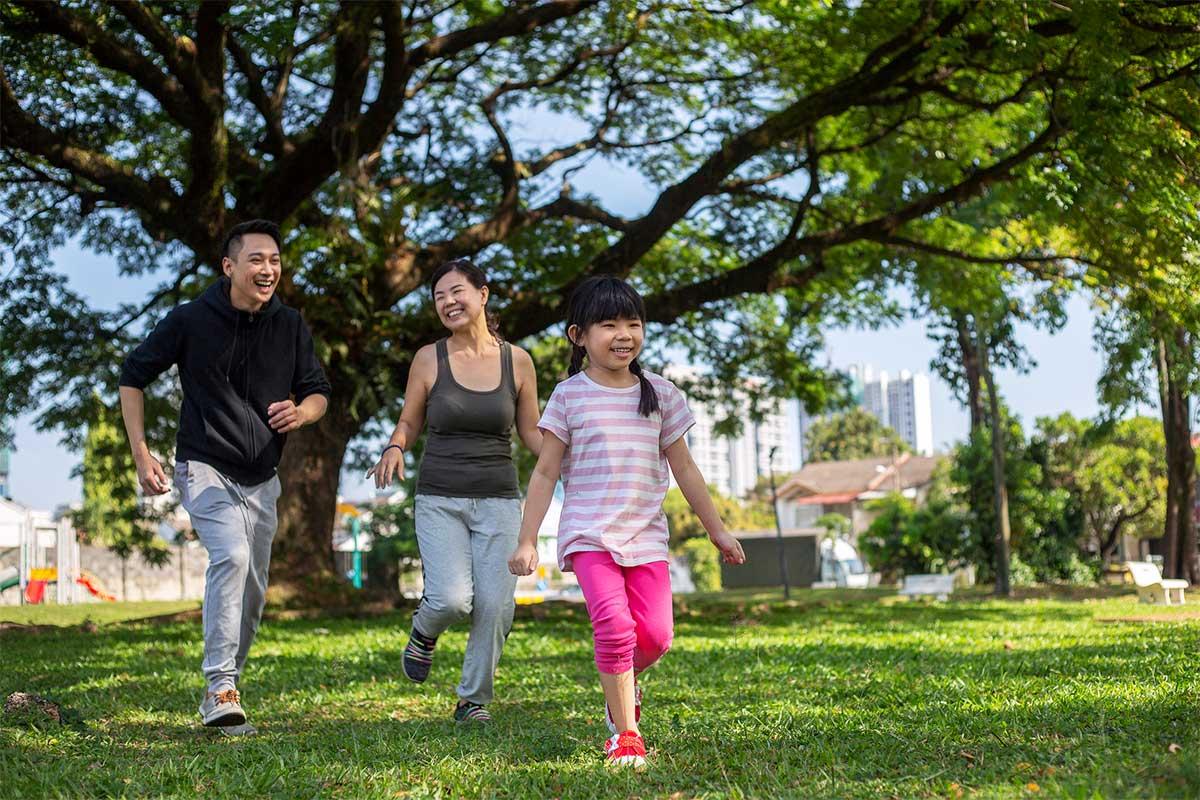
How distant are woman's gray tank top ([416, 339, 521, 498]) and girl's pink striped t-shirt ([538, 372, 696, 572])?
0.83 meters

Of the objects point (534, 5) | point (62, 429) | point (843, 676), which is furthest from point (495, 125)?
point (843, 676)

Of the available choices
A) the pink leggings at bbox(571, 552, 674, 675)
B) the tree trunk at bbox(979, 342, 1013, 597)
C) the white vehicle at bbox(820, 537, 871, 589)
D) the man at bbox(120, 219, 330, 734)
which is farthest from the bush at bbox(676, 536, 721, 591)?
the pink leggings at bbox(571, 552, 674, 675)

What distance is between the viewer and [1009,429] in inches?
1129

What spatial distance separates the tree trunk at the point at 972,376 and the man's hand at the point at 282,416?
20.4 meters

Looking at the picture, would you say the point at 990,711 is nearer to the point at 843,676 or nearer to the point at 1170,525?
the point at 843,676

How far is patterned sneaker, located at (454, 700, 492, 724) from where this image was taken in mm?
5477

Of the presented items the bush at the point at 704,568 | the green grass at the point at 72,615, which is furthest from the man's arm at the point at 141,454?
the bush at the point at 704,568

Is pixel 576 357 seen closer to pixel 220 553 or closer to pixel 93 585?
pixel 220 553

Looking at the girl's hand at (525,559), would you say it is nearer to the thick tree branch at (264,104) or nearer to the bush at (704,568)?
the thick tree branch at (264,104)

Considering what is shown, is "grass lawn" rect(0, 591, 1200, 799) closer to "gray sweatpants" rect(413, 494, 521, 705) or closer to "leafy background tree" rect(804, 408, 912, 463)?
"gray sweatpants" rect(413, 494, 521, 705)

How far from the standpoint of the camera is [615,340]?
4715mm

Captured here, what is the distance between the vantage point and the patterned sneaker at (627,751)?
13.8ft

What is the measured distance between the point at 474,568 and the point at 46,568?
83.4 ft

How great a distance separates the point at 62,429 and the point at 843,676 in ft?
44.5
